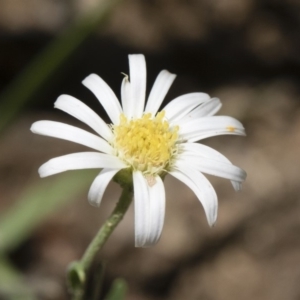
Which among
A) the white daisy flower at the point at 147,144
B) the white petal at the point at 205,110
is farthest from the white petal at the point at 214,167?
the white petal at the point at 205,110

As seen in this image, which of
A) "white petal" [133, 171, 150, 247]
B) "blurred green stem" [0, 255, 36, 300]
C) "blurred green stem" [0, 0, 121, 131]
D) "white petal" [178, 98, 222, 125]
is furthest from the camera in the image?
"blurred green stem" [0, 0, 121, 131]

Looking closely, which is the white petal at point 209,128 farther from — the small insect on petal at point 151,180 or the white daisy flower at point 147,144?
the small insect on petal at point 151,180

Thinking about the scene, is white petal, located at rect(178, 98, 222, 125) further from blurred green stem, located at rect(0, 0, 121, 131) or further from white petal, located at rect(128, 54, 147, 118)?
blurred green stem, located at rect(0, 0, 121, 131)

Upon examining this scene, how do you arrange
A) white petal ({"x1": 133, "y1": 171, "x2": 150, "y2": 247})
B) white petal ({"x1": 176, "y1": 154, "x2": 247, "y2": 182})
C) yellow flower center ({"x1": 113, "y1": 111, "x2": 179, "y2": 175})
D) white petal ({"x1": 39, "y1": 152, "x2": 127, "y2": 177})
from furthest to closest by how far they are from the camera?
yellow flower center ({"x1": 113, "y1": 111, "x2": 179, "y2": 175})
white petal ({"x1": 176, "y1": 154, "x2": 247, "y2": 182})
white petal ({"x1": 39, "y1": 152, "x2": 127, "y2": 177})
white petal ({"x1": 133, "y1": 171, "x2": 150, "y2": 247})

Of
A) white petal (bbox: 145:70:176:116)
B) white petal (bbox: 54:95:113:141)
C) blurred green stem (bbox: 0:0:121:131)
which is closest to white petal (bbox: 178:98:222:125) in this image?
white petal (bbox: 145:70:176:116)

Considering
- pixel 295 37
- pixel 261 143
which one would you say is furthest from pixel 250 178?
pixel 295 37

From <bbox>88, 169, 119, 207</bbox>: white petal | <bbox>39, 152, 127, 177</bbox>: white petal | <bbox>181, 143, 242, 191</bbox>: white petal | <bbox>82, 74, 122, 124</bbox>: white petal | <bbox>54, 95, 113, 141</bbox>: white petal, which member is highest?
<bbox>82, 74, 122, 124</bbox>: white petal

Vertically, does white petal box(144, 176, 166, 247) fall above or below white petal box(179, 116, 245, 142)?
below

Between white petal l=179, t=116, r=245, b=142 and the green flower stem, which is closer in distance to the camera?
the green flower stem
